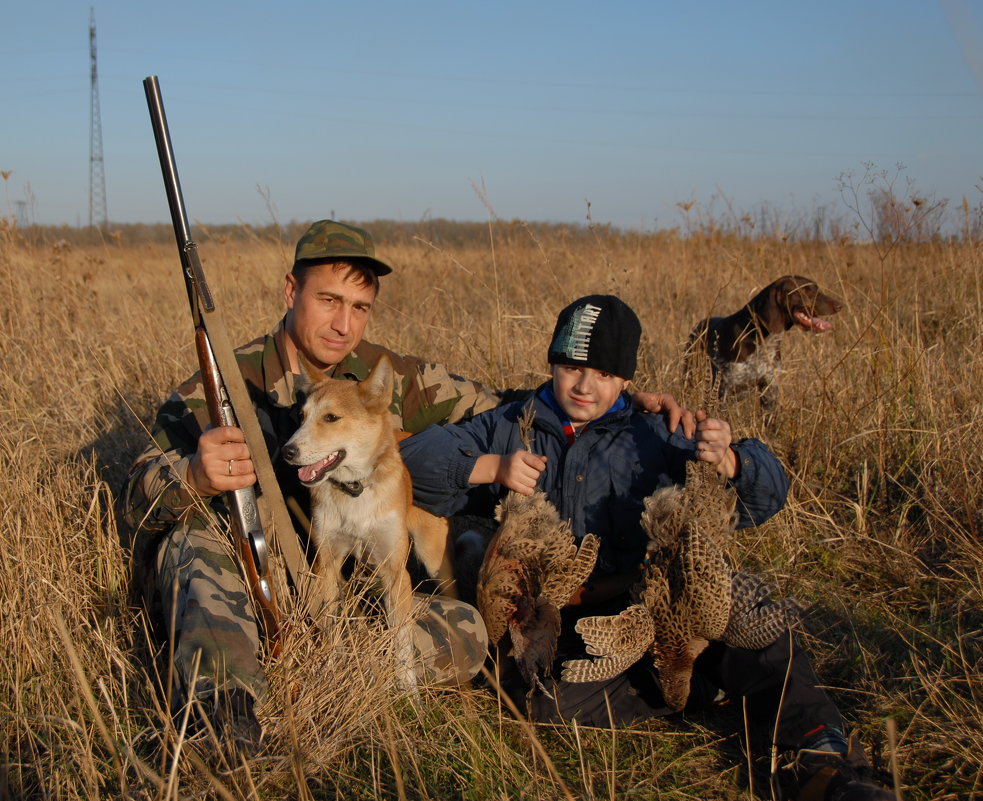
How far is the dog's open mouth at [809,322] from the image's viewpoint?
526 centimetres

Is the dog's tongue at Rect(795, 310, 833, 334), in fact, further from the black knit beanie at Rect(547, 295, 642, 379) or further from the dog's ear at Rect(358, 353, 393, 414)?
the dog's ear at Rect(358, 353, 393, 414)

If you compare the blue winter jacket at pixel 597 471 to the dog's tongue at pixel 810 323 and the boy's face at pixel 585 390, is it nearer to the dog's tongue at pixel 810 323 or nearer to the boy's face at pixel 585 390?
the boy's face at pixel 585 390

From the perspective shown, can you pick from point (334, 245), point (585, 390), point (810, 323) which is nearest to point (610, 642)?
point (585, 390)

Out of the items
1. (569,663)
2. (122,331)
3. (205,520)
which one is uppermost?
(122,331)

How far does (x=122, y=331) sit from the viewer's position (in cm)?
647

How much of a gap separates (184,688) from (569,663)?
4.83 feet

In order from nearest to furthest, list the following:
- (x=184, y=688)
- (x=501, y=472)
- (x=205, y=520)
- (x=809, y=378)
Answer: (x=184, y=688) → (x=501, y=472) → (x=205, y=520) → (x=809, y=378)

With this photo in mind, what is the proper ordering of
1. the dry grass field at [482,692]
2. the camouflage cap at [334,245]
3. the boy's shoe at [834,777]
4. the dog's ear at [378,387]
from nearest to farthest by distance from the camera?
1. the boy's shoe at [834,777]
2. the dry grass field at [482,692]
3. the dog's ear at [378,387]
4. the camouflage cap at [334,245]

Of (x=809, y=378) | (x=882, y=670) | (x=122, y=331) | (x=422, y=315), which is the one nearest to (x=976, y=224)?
(x=809, y=378)

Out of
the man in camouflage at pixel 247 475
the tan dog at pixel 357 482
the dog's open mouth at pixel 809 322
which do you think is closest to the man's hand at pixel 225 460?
the man in camouflage at pixel 247 475

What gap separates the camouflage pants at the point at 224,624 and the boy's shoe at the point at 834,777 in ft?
4.20

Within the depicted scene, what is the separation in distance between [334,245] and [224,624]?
1.89 meters

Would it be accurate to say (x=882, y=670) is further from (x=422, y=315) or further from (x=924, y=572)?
(x=422, y=315)

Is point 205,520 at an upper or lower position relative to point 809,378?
lower
